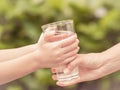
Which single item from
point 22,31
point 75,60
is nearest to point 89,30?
point 22,31

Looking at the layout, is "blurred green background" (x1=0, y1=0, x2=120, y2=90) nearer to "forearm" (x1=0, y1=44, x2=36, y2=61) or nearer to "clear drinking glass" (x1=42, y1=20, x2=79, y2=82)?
"forearm" (x1=0, y1=44, x2=36, y2=61)

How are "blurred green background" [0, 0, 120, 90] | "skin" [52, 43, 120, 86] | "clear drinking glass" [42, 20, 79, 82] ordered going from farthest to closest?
"blurred green background" [0, 0, 120, 90], "skin" [52, 43, 120, 86], "clear drinking glass" [42, 20, 79, 82]

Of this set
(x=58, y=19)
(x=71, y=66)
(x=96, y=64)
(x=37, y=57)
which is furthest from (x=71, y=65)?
(x=58, y=19)

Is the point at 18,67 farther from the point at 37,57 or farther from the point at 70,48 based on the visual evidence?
the point at 70,48

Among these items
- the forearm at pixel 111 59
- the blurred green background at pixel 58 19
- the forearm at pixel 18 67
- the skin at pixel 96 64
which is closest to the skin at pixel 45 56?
the forearm at pixel 18 67

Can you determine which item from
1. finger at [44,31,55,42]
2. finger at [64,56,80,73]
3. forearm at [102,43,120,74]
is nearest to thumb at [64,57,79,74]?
finger at [64,56,80,73]

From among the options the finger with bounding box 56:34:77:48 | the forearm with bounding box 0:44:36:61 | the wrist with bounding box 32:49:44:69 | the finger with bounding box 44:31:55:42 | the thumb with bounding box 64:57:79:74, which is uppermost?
the finger with bounding box 44:31:55:42

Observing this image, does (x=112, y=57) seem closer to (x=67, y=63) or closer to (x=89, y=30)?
(x=67, y=63)
